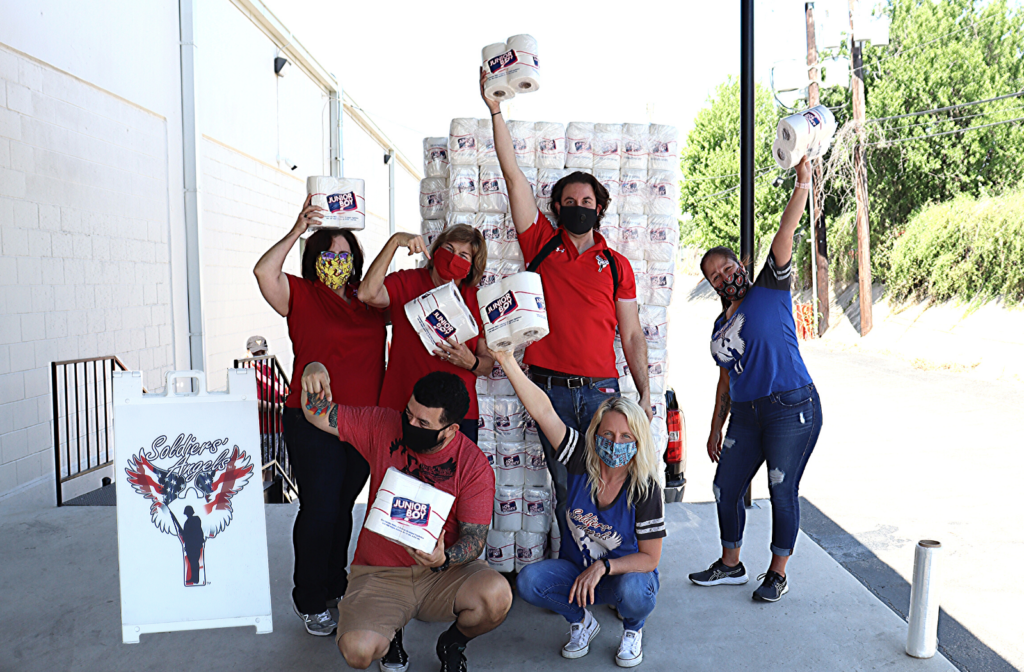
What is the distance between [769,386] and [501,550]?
168cm

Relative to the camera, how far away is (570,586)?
3193 millimetres

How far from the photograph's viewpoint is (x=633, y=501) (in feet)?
10.4

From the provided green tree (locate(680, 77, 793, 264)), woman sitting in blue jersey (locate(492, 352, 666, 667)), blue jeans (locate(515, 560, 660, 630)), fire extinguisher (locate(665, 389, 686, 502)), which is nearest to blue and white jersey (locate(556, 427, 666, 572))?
woman sitting in blue jersey (locate(492, 352, 666, 667))

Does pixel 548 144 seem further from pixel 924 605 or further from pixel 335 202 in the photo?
pixel 924 605

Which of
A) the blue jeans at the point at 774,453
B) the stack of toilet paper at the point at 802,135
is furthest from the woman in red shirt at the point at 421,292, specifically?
the stack of toilet paper at the point at 802,135

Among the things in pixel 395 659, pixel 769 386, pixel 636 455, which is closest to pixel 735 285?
pixel 769 386

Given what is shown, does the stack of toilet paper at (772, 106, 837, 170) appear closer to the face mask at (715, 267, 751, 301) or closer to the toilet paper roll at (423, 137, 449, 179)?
the face mask at (715, 267, 751, 301)

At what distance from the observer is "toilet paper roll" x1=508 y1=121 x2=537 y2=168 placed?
13.2 ft

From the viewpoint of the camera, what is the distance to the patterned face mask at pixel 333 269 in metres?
3.40

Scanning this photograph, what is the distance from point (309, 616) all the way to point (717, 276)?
8.46 ft

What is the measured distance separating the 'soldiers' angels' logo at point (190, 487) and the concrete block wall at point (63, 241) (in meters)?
3.27

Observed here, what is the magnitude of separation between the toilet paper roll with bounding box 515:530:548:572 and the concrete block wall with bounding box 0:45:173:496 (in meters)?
4.09

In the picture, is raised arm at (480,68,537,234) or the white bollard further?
raised arm at (480,68,537,234)

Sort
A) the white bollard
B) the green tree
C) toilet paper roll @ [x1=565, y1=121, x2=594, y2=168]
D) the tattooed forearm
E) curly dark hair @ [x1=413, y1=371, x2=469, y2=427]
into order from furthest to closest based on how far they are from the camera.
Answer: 1. the green tree
2. toilet paper roll @ [x1=565, y1=121, x2=594, y2=168]
3. the white bollard
4. the tattooed forearm
5. curly dark hair @ [x1=413, y1=371, x2=469, y2=427]
